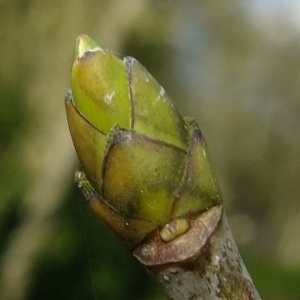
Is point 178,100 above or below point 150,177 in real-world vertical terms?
below

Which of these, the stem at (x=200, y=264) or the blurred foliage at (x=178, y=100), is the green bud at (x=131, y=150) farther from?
the blurred foliage at (x=178, y=100)

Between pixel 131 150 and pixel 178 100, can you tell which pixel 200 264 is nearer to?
pixel 131 150

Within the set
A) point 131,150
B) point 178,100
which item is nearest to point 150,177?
point 131,150

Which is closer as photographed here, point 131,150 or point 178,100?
point 131,150

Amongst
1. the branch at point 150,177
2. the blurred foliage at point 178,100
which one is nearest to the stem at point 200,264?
the branch at point 150,177

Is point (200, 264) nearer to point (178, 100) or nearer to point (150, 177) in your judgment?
point (150, 177)

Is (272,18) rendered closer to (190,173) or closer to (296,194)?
(296,194)
